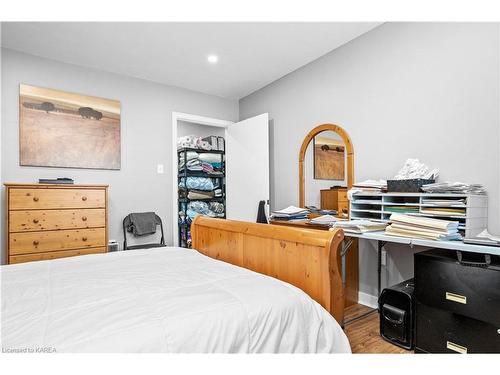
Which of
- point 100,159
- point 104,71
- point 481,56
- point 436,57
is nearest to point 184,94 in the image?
point 104,71

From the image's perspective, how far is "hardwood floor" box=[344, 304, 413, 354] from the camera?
192cm

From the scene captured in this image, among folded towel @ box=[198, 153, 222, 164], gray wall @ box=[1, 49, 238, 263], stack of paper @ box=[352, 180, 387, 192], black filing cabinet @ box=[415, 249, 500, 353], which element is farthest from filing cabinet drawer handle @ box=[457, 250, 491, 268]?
folded towel @ box=[198, 153, 222, 164]

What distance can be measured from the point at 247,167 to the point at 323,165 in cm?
116

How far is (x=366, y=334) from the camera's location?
7.03ft

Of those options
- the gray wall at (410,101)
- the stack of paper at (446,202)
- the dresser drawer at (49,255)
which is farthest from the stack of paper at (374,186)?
the dresser drawer at (49,255)

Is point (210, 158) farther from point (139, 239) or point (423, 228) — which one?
point (423, 228)

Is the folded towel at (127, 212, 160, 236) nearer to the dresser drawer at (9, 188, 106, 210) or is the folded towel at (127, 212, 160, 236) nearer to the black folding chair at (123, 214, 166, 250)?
the black folding chair at (123, 214, 166, 250)

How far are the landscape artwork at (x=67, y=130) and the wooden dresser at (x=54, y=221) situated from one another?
20.2 inches

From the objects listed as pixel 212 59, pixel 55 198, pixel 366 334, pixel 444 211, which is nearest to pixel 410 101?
pixel 444 211

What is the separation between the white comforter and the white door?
7.13 ft

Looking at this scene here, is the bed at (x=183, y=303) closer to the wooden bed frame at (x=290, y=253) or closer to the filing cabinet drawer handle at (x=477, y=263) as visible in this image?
the wooden bed frame at (x=290, y=253)
